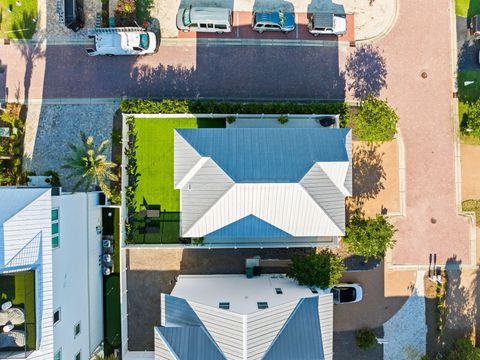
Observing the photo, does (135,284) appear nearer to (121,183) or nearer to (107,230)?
(107,230)

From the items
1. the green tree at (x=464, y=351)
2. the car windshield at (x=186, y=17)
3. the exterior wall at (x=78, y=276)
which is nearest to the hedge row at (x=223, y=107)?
the car windshield at (x=186, y=17)

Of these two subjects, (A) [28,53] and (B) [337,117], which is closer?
(B) [337,117]

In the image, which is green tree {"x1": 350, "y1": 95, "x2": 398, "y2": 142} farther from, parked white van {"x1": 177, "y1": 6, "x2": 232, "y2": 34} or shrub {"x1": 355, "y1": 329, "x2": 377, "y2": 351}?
shrub {"x1": 355, "y1": 329, "x2": 377, "y2": 351}

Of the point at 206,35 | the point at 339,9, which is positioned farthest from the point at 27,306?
the point at 339,9

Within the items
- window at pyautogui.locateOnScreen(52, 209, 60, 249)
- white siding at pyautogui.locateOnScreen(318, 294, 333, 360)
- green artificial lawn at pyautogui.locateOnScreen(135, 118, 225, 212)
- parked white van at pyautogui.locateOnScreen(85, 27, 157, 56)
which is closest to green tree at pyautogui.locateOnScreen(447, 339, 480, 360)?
white siding at pyautogui.locateOnScreen(318, 294, 333, 360)

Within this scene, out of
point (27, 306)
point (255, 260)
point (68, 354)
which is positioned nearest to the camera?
point (27, 306)

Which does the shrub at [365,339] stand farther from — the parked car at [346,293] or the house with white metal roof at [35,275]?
the house with white metal roof at [35,275]
